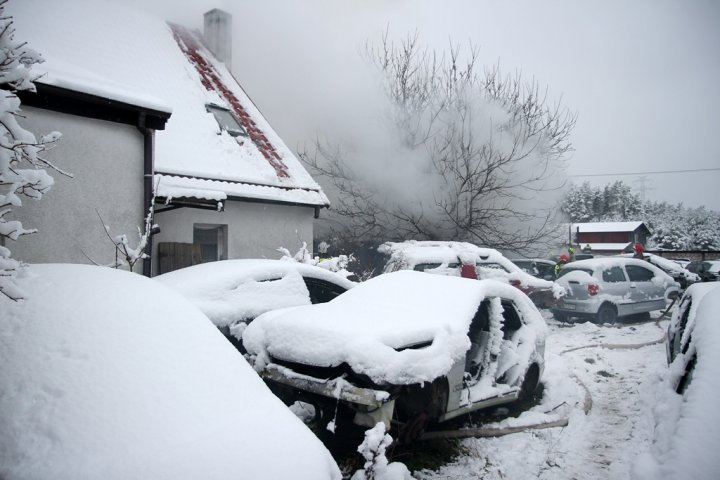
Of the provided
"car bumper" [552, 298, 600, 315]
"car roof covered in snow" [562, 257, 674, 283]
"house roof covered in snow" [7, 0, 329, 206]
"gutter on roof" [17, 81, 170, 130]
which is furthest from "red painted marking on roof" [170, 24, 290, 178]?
"car roof covered in snow" [562, 257, 674, 283]

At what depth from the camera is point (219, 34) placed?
1354 cm

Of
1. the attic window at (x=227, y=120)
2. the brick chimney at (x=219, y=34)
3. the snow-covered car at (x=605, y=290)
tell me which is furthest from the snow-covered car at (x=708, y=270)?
the brick chimney at (x=219, y=34)

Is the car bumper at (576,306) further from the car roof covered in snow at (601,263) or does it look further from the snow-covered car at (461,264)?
the car roof covered in snow at (601,263)

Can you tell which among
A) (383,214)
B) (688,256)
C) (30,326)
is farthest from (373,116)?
(688,256)

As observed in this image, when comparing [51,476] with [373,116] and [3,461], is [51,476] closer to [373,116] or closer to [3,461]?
[3,461]

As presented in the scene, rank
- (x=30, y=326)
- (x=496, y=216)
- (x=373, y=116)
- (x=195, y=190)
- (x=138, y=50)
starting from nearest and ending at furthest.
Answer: (x=30, y=326) → (x=195, y=190) → (x=138, y=50) → (x=496, y=216) → (x=373, y=116)

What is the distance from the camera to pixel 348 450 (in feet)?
11.9

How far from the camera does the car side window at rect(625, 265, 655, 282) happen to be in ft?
34.0

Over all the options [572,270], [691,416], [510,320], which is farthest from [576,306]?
[691,416]

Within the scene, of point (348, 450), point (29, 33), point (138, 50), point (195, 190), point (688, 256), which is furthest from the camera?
point (688, 256)

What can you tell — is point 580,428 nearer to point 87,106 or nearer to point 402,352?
point 402,352

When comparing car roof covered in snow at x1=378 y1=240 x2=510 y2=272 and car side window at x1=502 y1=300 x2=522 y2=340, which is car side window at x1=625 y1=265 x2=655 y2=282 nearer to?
car roof covered in snow at x1=378 y1=240 x2=510 y2=272

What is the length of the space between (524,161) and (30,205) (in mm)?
12415

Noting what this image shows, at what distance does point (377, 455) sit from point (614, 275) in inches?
371
